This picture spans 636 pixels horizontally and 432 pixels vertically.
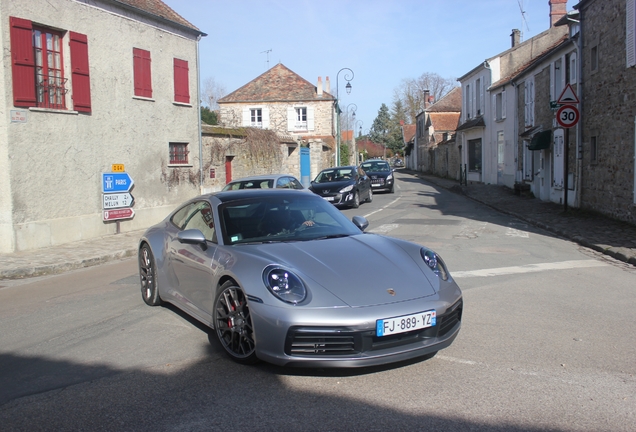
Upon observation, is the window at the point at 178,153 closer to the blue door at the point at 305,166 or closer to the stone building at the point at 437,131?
the blue door at the point at 305,166

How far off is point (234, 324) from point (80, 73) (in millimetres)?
11070

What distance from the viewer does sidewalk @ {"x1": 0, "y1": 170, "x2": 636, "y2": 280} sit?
32.8 feet

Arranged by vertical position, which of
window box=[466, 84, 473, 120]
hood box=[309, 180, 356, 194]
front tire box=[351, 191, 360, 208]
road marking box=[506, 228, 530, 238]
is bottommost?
road marking box=[506, 228, 530, 238]

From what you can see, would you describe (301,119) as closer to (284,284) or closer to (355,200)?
(355,200)

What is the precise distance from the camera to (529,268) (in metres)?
8.95

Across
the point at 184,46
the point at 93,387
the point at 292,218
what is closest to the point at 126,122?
the point at 184,46

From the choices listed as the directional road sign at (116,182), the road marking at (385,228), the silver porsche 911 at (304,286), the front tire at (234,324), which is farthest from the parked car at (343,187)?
the front tire at (234,324)

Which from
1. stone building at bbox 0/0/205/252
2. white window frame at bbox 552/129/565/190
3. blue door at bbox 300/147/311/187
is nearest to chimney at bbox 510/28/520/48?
blue door at bbox 300/147/311/187

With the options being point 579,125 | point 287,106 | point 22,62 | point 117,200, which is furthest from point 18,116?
point 287,106

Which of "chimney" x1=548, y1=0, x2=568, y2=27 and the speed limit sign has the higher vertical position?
"chimney" x1=548, y1=0, x2=568, y2=27

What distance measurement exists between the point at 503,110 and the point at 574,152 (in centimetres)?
1172

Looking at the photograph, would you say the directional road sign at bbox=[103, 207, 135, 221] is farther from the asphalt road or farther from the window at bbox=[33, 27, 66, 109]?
the asphalt road

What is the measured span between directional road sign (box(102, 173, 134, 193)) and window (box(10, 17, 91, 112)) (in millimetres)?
1735

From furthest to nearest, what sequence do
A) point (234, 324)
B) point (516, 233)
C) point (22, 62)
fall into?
point (516, 233)
point (22, 62)
point (234, 324)
